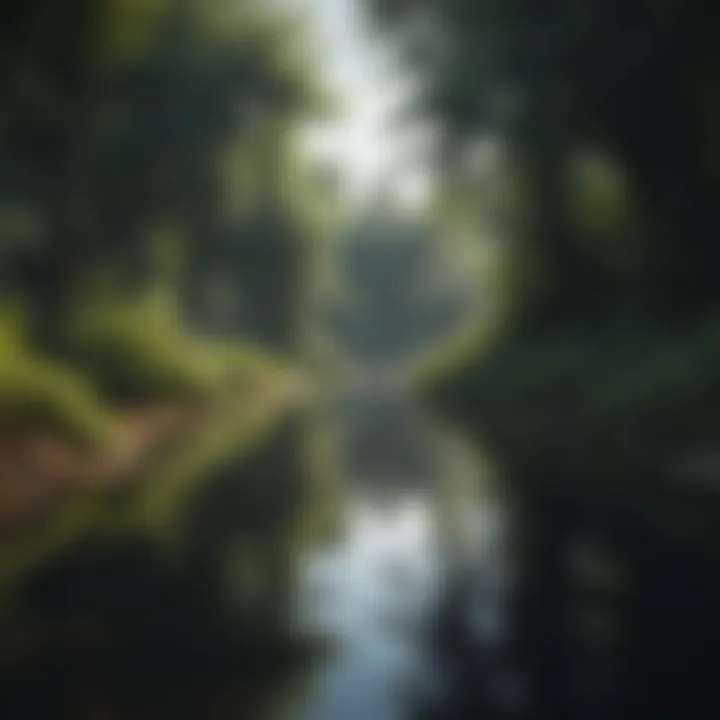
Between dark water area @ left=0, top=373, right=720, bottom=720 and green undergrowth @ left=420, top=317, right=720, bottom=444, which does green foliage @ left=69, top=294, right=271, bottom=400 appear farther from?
green undergrowth @ left=420, top=317, right=720, bottom=444

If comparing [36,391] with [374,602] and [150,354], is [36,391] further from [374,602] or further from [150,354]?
[374,602]

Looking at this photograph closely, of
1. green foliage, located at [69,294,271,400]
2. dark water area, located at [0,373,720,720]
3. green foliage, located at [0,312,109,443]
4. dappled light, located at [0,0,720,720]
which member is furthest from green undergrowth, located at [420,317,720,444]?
green foliage, located at [0,312,109,443]

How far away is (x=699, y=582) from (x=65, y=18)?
7.64 feet

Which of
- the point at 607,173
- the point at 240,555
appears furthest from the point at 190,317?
the point at 607,173

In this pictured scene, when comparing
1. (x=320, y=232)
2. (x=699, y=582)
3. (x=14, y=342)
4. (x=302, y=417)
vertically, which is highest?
(x=320, y=232)

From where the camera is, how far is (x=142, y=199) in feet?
10.6

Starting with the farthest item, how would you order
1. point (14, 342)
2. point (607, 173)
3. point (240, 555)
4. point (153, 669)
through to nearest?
point (607, 173) → point (14, 342) → point (240, 555) → point (153, 669)

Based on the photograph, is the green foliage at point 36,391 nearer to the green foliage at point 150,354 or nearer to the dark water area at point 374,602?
the green foliage at point 150,354

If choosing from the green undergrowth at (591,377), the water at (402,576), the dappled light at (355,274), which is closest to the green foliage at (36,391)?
the dappled light at (355,274)

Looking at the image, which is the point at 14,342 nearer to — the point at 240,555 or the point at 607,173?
the point at 240,555

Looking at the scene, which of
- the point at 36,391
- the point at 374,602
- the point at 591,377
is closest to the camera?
the point at 374,602

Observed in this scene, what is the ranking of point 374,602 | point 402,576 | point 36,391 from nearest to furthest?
point 374,602 → point 402,576 → point 36,391

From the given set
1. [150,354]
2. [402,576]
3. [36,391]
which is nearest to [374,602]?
[402,576]

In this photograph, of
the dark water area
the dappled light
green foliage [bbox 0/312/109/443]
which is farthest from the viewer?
green foliage [bbox 0/312/109/443]
